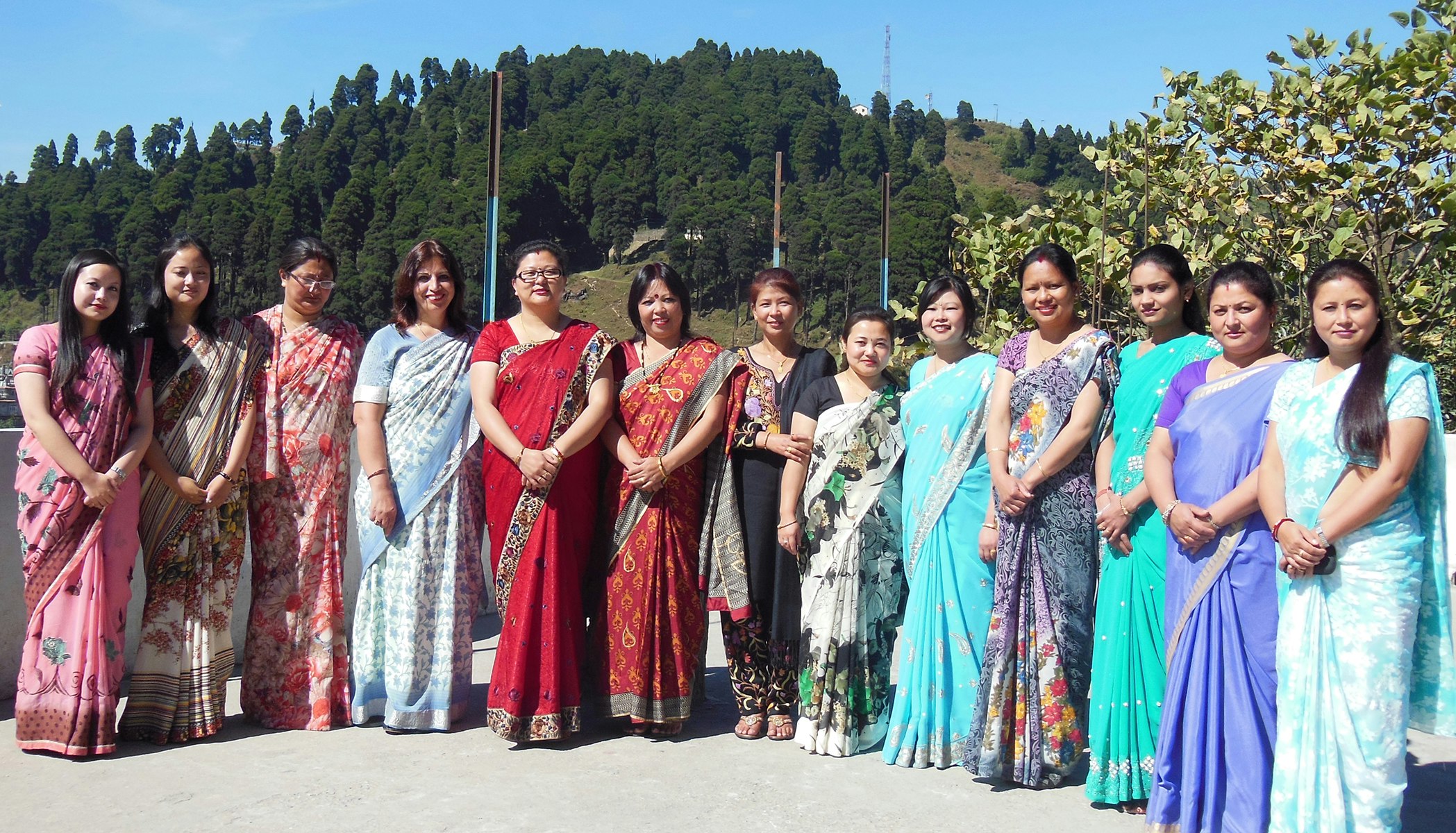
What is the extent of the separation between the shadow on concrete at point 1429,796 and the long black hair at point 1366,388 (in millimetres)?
1251

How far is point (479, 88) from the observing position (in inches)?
4316

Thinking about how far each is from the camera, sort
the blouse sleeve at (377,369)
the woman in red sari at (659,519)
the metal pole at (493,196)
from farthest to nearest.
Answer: the metal pole at (493,196)
the blouse sleeve at (377,369)
the woman in red sari at (659,519)

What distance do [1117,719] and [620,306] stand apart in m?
67.7

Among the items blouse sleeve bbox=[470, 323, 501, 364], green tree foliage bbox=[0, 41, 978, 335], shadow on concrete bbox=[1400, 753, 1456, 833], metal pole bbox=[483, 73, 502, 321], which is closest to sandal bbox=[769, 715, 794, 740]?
blouse sleeve bbox=[470, 323, 501, 364]

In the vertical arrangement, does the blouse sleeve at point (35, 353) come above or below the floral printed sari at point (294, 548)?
above

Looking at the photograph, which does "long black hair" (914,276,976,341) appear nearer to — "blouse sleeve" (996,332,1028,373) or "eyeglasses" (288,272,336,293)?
"blouse sleeve" (996,332,1028,373)

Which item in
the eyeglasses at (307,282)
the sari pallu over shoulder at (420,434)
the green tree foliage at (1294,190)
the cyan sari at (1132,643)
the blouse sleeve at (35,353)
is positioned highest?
the green tree foliage at (1294,190)

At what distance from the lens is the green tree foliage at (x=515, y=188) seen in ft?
247

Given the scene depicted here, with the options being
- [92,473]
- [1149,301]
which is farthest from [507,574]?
[1149,301]

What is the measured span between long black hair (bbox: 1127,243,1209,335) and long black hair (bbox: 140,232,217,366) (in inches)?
122

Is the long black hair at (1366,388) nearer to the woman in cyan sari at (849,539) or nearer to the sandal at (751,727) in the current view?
the woman in cyan sari at (849,539)

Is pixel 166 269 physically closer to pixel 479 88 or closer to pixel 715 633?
pixel 715 633

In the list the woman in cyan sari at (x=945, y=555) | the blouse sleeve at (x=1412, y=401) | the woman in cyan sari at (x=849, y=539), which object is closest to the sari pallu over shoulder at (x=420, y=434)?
the woman in cyan sari at (x=849, y=539)

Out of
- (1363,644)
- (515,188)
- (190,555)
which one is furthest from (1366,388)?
(515,188)
